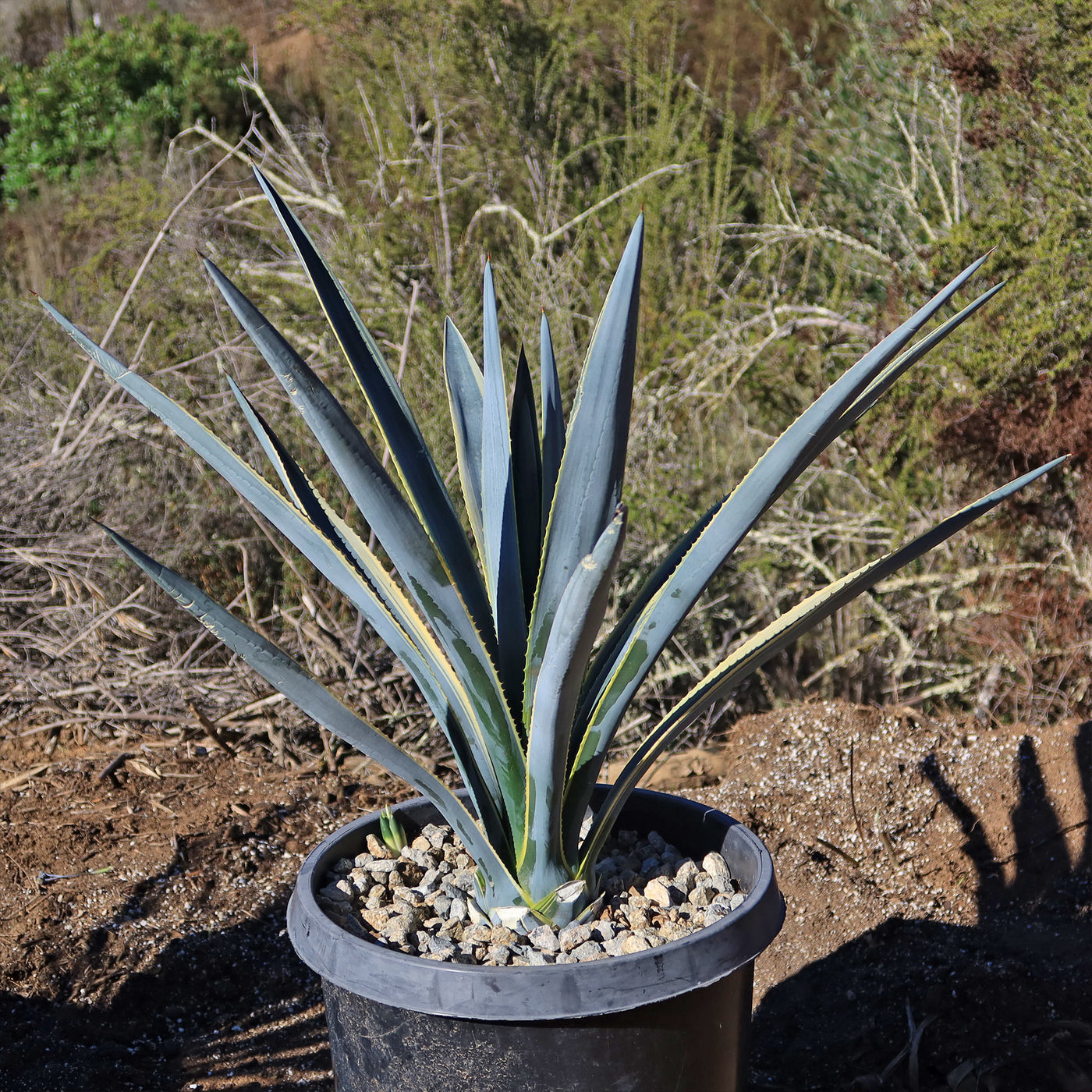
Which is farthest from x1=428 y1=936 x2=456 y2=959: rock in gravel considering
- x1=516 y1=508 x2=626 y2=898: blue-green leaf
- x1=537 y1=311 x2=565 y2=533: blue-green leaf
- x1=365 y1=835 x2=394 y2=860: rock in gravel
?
x1=537 y1=311 x2=565 y2=533: blue-green leaf

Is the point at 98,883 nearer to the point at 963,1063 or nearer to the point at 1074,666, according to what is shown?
the point at 963,1063

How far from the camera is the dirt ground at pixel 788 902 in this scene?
1.82 m

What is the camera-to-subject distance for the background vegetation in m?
2.91

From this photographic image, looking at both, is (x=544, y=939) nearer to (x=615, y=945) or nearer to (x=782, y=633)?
(x=615, y=945)

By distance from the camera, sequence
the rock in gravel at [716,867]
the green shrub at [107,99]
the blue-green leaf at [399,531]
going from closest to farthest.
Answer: the blue-green leaf at [399,531] → the rock in gravel at [716,867] → the green shrub at [107,99]

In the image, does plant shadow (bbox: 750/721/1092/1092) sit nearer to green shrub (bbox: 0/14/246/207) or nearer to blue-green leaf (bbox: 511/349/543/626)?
blue-green leaf (bbox: 511/349/543/626)

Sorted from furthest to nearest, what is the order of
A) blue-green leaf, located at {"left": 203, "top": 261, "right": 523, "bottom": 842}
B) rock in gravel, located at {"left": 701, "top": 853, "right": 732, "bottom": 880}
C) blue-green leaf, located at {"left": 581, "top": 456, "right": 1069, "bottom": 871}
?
rock in gravel, located at {"left": 701, "top": 853, "right": 732, "bottom": 880} < blue-green leaf, located at {"left": 581, "top": 456, "right": 1069, "bottom": 871} < blue-green leaf, located at {"left": 203, "top": 261, "right": 523, "bottom": 842}

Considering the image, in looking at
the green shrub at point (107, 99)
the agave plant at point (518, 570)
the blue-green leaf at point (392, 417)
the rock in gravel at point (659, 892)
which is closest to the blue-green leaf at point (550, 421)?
the agave plant at point (518, 570)

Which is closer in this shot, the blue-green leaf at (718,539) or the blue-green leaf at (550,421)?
the blue-green leaf at (718,539)

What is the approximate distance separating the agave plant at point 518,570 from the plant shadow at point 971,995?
0.85 meters

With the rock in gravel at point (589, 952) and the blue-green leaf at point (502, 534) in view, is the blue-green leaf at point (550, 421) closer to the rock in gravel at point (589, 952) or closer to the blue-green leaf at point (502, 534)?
the blue-green leaf at point (502, 534)

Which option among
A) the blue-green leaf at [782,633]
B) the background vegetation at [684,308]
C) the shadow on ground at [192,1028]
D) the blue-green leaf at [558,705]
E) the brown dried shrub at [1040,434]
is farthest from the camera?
the background vegetation at [684,308]

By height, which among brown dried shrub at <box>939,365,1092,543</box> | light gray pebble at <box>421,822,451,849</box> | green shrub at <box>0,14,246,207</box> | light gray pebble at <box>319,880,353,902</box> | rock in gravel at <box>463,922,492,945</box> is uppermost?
green shrub at <box>0,14,246,207</box>

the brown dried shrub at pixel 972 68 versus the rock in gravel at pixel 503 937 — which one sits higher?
the brown dried shrub at pixel 972 68
